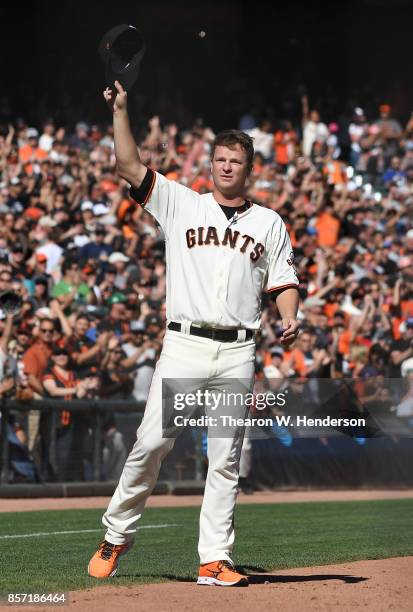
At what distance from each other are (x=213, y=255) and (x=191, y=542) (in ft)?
11.4

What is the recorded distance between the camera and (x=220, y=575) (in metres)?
5.99

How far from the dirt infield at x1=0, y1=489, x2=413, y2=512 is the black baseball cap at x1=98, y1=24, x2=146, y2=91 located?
6.48 meters

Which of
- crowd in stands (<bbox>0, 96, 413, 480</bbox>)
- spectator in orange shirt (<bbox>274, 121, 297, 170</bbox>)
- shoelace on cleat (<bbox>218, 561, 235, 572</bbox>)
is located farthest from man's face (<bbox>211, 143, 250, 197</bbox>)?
spectator in orange shirt (<bbox>274, 121, 297, 170</bbox>)

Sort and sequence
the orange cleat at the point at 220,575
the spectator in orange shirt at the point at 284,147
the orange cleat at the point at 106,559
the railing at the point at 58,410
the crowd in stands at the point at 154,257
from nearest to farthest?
the orange cleat at the point at 220,575, the orange cleat at the point at 106,559, the railing at the point at 58,410, the crowd in stands at the point at 154,257, the spectator in orange shirt at the point at 284,147

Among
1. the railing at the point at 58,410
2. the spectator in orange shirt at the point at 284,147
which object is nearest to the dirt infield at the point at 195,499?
the railing at the point at 58,410

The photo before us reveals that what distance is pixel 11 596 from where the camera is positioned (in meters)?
5.46

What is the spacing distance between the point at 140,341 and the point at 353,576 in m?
8.29

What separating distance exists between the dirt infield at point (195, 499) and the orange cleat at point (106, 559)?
17.7 feet

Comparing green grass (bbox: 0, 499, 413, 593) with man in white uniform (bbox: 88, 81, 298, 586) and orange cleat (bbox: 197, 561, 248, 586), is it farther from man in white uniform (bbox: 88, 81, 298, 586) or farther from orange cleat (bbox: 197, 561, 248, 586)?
man in white uniform (bbox: 88, 81, 298, 586)

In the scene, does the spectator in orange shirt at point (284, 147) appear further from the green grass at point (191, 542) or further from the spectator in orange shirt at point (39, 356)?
the green grass at point (191, 542)

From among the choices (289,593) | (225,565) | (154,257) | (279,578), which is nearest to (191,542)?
(279,578)

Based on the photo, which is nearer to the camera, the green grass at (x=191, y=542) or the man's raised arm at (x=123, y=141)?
the man's raised arm at (x=123, y=141)

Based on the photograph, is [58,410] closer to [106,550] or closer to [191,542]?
[191,542]

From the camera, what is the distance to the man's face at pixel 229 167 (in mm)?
6055
